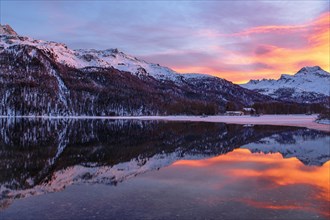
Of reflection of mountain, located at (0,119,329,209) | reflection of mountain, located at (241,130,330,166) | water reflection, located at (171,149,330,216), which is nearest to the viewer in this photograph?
water reflection, located at (171,149,330,216)

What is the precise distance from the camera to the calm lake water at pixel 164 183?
16750mm

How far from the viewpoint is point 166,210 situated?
55.0 feet

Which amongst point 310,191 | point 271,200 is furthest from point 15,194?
point 310,191

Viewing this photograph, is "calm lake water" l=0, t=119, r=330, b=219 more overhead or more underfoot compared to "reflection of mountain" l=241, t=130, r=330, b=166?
more underfoot

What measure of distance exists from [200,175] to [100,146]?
21.0 metres

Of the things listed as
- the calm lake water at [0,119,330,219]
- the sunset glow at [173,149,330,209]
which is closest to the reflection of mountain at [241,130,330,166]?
the calm lake water at [0,119,330,219]

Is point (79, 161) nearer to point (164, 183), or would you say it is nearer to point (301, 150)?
point (164, 183)

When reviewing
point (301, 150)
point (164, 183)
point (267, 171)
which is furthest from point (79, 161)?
point (301, 150)

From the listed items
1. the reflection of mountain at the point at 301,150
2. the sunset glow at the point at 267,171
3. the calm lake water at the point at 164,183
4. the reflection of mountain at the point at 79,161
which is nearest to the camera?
the calm lake water at the point at 164,183

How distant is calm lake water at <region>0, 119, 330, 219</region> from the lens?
1675cm

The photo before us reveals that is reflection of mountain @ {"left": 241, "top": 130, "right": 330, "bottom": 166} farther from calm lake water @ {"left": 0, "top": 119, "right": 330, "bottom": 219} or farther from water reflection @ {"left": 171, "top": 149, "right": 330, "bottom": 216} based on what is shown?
water reflection @ {"left": 171, "top": 149, "right": 330, "bottom": 216}

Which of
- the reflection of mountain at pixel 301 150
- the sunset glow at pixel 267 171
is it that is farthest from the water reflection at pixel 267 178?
the reflection of mountain at pixel 301 150

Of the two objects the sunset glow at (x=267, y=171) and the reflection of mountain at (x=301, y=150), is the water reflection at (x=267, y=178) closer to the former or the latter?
the sunset glow at (x=267, y=171)

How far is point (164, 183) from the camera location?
23.2 meters
